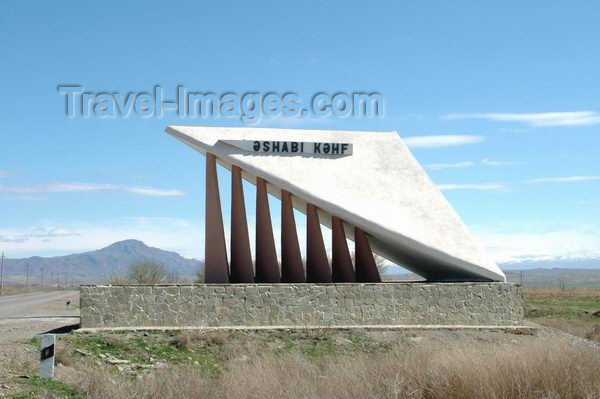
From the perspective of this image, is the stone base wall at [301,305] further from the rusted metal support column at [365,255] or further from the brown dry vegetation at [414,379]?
the brown dry vegetation at [414,379]

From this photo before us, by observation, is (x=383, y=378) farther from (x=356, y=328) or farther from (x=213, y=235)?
(x=213, y=235)

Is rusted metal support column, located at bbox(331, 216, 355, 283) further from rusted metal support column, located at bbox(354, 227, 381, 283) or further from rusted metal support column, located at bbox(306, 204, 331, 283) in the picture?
rusted metal support column, located at bbox(306, 204, 331, 283)

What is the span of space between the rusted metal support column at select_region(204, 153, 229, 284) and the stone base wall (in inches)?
83.2

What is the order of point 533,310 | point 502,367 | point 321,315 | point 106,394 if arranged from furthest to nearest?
point 533,310 → point 321,315 → point 106,394 → point 502,367

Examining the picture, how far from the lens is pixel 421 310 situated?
64.1 feet

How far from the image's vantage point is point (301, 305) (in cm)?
1925

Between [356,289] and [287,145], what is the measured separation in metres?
4.72

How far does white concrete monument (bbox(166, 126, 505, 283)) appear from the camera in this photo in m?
20.2

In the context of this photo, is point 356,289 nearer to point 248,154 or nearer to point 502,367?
point 248,154

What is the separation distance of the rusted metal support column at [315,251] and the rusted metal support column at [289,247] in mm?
393

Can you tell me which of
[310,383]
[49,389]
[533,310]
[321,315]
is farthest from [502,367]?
[533,310]

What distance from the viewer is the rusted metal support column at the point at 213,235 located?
2119cm

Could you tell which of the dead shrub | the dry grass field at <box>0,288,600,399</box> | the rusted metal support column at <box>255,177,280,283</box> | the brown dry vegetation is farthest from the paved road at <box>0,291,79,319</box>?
the brown dry vegetation

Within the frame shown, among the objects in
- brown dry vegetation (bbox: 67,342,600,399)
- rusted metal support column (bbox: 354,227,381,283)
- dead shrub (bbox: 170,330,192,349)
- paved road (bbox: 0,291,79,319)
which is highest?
rusted metal support column (bbox: 354,227,381,283)
